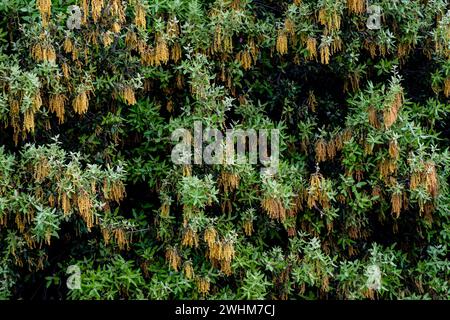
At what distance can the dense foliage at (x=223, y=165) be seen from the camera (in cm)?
588

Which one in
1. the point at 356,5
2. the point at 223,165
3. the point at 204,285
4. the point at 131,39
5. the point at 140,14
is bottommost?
the point at 204,285

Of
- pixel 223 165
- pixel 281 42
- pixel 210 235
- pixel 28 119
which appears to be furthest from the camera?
pixel 281 42

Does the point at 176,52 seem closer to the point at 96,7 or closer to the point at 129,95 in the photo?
the point at 129,95

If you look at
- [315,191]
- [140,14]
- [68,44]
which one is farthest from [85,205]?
[315,191]

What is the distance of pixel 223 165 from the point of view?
595 centimetres

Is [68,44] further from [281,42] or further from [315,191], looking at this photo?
[315,191]

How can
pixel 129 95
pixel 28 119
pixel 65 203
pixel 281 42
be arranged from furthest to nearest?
pixel 281 42 → pixel 129 95 → pixel 28 119 → pixel 65 203

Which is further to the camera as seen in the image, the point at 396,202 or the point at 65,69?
the point at 396,202

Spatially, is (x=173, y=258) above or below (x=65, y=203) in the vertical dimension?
below

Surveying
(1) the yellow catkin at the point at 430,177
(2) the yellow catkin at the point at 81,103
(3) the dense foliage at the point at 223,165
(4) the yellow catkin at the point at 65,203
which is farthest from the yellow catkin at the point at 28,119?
(1) the yellow catkin at the point at 430,177

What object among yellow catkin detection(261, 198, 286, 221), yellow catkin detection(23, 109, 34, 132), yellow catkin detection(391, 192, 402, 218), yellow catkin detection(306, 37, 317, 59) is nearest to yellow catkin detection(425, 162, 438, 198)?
yellow catkin detection(391, 192, 402, 218)

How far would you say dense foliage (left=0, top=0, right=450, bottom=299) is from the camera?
588cm

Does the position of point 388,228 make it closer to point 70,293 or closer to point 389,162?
point 389,162

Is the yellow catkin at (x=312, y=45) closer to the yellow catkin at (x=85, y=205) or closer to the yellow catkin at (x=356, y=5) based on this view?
the yellow catkin at (x=356, y=5)
